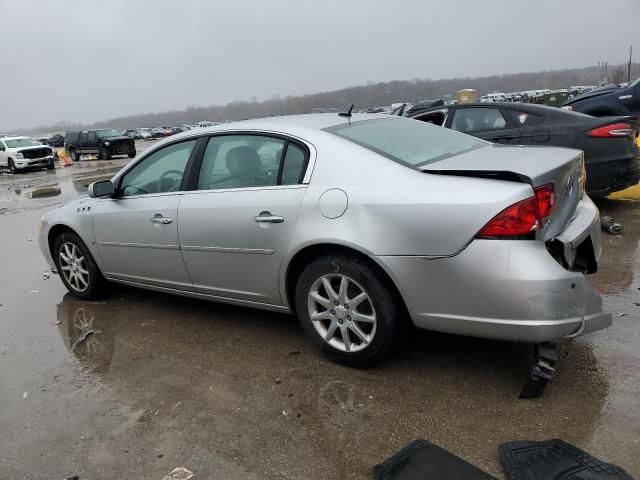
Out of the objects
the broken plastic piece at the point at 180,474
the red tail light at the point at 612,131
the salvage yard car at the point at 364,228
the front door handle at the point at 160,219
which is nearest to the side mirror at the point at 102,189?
the salvage yard car at the point at 364,228

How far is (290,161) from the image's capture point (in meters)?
3.41

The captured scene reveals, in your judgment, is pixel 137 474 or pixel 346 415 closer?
pixel 137 474

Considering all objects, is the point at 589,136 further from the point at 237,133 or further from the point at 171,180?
the point at 171,180

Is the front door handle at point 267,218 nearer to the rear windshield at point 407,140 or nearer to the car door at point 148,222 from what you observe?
the rear windshield at point 407,140

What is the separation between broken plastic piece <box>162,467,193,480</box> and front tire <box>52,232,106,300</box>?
2.77 metres

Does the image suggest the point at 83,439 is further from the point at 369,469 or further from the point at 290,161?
the point at 290,161

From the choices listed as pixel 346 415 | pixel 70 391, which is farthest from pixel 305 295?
pixel 70 391

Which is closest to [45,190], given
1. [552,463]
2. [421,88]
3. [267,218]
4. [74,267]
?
[74,267]

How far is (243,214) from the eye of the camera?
3.48 metres

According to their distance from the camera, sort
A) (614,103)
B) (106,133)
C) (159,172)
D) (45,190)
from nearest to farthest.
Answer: (159,172), (614,103), (45,190), (106,133)

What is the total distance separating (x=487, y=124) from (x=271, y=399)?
516 centimetres

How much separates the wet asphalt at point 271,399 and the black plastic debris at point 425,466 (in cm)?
8

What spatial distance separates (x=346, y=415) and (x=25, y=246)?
675 centimetres

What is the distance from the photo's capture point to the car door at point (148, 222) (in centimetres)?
400
